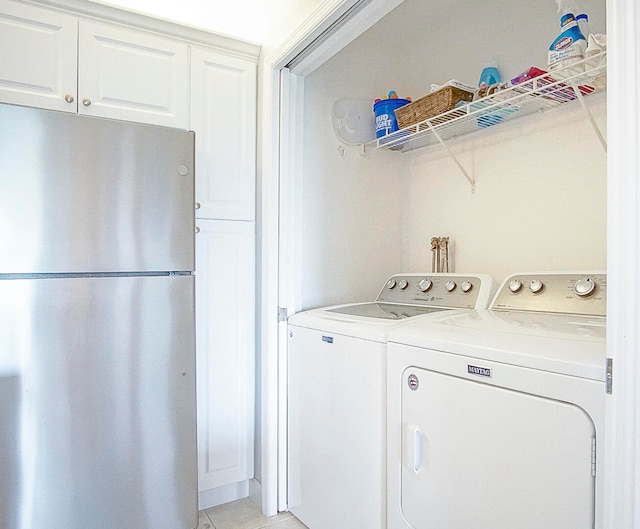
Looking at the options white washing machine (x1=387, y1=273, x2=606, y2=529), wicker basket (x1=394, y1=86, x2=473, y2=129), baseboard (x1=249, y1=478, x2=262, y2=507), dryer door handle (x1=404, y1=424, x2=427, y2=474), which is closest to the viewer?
white washing machine (x1=387, y1=273, x2=606, y2=529)

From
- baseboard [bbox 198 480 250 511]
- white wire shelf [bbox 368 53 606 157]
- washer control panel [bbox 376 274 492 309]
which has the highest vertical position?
white wire shelf [bbox 368 53 606 157]

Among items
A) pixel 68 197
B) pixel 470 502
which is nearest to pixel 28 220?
pixel 68 197

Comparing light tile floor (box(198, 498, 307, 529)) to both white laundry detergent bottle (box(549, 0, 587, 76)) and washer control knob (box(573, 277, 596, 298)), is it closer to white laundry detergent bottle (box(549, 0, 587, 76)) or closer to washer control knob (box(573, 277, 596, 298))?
washer control knob (box(573, 277, 596, 298))

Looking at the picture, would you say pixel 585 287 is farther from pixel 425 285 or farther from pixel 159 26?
pixel 159 26

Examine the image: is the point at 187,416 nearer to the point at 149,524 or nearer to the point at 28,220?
the point at 149,524

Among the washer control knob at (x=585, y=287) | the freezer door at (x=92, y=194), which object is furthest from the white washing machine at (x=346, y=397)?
the freezer door at (x=92, y=194)

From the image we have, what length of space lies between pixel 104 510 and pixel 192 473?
30 cm

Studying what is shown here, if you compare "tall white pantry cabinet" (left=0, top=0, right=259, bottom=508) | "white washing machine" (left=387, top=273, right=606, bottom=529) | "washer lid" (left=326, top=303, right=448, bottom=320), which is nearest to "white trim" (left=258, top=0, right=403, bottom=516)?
"tall white pantry cabinet" (left=0, top=0, right=259, bottom=508)

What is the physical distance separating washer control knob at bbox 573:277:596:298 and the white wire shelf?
19.6 inches

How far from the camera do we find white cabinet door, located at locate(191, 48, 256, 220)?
1925mm

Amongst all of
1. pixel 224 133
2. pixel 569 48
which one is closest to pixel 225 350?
pixel 224 133

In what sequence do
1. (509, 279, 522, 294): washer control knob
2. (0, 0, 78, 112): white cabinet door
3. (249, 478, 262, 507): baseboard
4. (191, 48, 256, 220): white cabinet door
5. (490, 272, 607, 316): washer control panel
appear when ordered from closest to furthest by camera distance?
(490, 272, 607, 316): washer control panel < (0, 0, 78, 112): white cabinet door < (509, 279, 522, 294): washer control knob < (191, 48, 256, 220): white cabinet door < (249, 478, 262, 507): baseboard

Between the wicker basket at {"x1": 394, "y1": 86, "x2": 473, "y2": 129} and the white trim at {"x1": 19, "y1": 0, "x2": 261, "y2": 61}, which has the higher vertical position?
the white trim at {"x1": 19, "y1": 0, "x2": 261, "y2": 61}

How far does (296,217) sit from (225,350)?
0.69 m
